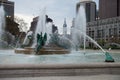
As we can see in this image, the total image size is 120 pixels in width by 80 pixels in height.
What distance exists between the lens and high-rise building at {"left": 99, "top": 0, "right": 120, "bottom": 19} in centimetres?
14388

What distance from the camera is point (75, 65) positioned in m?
9.81

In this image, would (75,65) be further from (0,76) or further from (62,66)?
(0,76)

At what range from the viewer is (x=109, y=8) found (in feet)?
488

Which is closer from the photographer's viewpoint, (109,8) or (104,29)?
(104,29)

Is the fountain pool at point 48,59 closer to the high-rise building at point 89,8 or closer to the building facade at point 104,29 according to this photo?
the high-rise building at point 89,8

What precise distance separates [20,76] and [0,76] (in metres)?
0.68

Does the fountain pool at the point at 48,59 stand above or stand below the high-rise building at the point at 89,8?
below

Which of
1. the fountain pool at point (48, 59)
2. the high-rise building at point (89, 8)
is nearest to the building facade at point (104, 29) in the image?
the high-rise building at point (89, 8)

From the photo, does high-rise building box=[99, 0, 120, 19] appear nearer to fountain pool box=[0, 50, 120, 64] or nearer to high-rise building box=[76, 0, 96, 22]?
high-rise building box=[76, 0, 96, 22]

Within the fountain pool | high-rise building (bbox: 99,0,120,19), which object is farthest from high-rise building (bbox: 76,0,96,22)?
the fountain pool

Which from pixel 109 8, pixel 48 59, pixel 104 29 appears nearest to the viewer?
Answer: pixel 48 59

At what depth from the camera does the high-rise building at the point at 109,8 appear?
144 meters

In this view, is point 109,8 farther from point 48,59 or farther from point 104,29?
point 48,59

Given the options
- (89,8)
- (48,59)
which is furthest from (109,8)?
(48,59)
